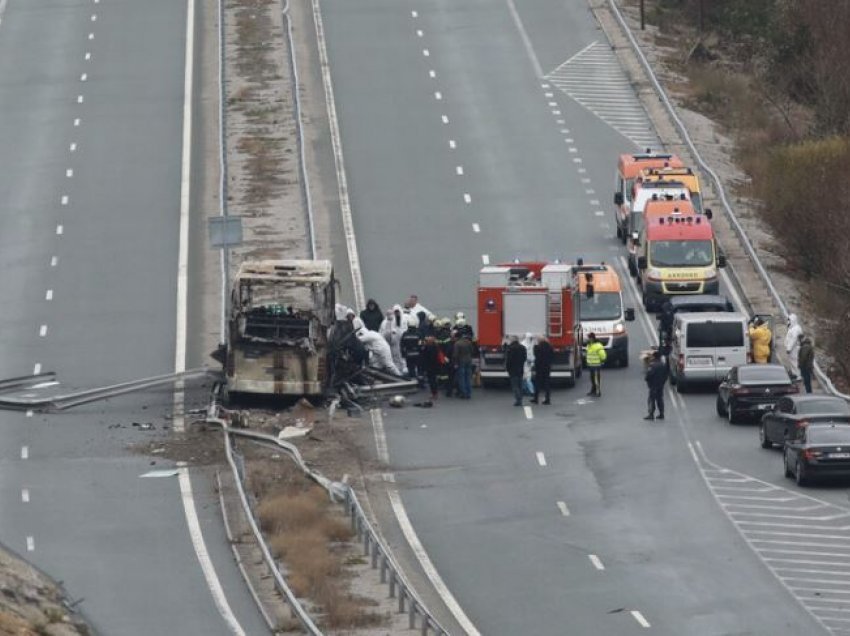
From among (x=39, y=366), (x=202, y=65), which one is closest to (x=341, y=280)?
(x=39, y=366)

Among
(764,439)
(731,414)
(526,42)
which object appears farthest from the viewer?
(526,42)

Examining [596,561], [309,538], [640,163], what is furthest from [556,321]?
[640,163]

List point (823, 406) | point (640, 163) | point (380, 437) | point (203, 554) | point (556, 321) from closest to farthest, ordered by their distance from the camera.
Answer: point (203, 554), point (823, 406), point (380, 437), point (556, 321), point (640, 163)

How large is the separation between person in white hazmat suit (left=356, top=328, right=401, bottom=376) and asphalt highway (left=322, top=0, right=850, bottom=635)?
1.56 m

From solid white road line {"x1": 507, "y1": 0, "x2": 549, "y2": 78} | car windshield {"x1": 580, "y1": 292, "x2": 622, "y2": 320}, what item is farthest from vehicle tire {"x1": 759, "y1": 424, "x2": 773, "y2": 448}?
solid white road line {"x1": 507, "y1": 0, "x2": 549, "y2": 78}

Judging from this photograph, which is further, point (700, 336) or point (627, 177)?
point (627, 177)

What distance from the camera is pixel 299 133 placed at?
71.4 m

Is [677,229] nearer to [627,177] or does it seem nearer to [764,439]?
[627,177]

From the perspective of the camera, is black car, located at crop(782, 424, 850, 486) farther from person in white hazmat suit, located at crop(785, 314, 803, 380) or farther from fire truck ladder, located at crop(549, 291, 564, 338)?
fire truck ladder, located at crop(549, 291, 564, 338)

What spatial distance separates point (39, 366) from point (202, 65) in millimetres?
31299

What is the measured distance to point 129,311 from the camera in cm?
5747

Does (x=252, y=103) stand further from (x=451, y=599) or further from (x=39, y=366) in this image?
(x=451, y=599)

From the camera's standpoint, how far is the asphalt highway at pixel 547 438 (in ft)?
115

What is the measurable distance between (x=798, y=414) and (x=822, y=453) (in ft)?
7.99
